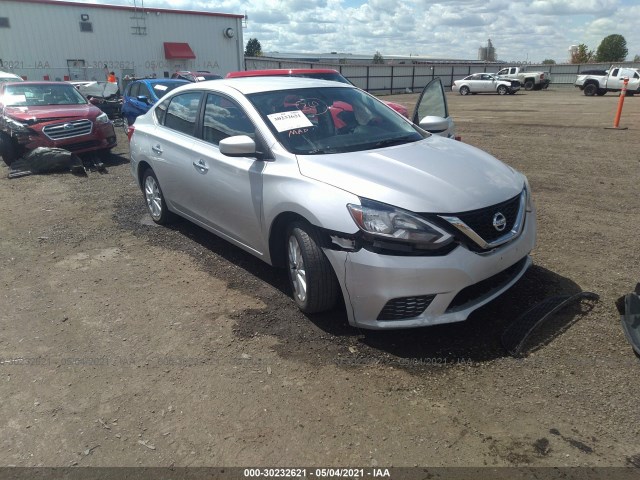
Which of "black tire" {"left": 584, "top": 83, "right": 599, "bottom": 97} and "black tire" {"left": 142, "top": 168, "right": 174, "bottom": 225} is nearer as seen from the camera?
"black tire" {"left": 142, "top": 168, "right": 174, "bottom": 225}

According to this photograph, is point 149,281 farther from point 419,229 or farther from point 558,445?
point 558,445

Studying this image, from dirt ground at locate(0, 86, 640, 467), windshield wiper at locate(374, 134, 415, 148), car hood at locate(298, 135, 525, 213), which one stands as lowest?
dirt ground at locate(0, 86, 640, 467)

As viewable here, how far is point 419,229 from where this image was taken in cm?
305

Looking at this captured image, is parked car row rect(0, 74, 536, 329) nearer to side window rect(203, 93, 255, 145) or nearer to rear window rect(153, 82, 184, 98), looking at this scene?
side window rect(203, 93, 255, 145)

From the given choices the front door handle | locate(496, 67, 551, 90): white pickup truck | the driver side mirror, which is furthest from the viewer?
locate(496, 67, 551, 90): white pickup truck

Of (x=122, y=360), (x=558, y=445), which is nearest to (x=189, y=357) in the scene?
(x=122, y=360)

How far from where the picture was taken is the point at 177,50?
33031mm

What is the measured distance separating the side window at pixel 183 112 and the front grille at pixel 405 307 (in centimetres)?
286

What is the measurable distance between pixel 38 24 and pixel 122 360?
102 feet

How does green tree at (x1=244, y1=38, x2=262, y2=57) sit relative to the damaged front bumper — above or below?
above

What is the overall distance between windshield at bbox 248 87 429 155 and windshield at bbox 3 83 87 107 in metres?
8.16

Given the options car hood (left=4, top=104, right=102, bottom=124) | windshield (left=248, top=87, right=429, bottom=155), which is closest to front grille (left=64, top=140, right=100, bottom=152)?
car hood (left=4, top=104, right=102, bottom=124)

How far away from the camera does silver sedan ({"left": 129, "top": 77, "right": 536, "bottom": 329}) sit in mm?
3088

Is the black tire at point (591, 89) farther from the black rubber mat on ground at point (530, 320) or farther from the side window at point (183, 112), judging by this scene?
the side window at point (183, 112)
